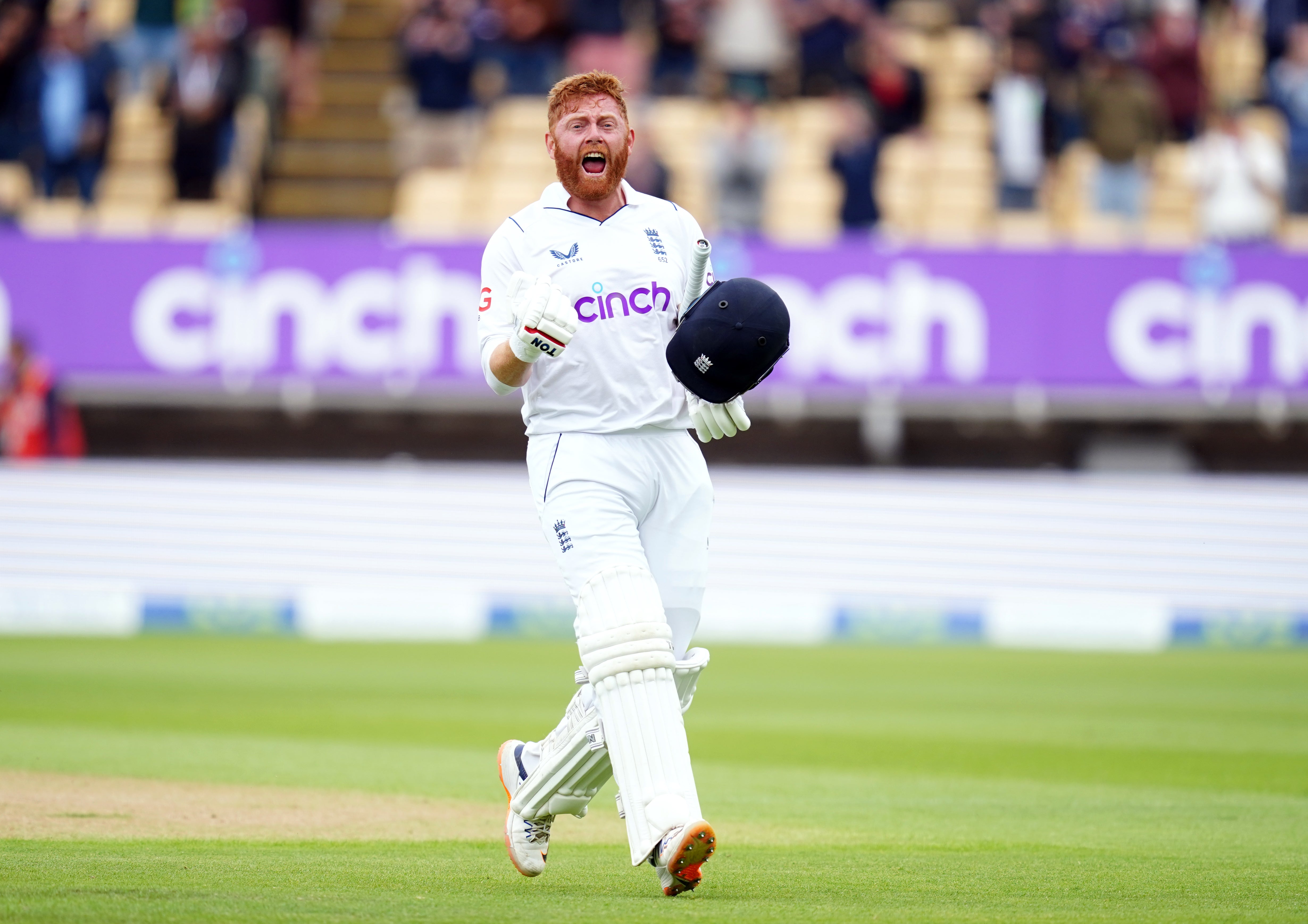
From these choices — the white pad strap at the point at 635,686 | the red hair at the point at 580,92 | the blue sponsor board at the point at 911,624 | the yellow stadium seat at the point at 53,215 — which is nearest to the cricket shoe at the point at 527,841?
the white pad strap at the point at 635,686

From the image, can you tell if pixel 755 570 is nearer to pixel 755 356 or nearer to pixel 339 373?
pixel 339 373

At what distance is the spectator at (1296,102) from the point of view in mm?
18609

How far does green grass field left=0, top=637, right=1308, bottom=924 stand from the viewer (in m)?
5.32

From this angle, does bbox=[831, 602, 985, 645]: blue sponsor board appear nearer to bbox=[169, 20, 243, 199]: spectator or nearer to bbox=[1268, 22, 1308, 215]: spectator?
bbox=[1268, 22, 1308, 215]: spectator

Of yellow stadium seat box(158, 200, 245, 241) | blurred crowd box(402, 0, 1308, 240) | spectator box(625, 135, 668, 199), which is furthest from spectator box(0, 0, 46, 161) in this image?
spectator box(625, 135, 668, 199)

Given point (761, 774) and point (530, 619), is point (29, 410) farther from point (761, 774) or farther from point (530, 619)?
point (761, 774)

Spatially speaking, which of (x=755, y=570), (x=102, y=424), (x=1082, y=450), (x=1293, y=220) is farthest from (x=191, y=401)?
(x=1293, y=220)

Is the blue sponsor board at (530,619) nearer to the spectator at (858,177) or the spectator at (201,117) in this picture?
the spectator at (858,177)

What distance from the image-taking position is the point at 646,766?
214 inches

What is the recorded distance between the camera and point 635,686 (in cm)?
551

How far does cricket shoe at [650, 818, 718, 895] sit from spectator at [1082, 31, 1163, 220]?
14382 millimetres

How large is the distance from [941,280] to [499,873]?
39.2ft

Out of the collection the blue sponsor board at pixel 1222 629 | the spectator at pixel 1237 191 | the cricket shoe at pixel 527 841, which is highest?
the spectator at pixel 1237 191

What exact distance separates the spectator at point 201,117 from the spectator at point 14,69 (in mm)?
1845
